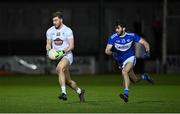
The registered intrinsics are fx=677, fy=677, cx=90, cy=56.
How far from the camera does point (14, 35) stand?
38.5m

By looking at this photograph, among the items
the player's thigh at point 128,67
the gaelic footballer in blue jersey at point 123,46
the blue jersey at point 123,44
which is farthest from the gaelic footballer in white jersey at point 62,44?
the player's thigh at point 128,67

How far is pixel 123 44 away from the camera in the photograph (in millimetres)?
18281

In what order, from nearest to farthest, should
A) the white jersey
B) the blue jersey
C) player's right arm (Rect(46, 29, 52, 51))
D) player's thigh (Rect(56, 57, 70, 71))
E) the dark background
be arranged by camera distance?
player's thigh (Rect(56, 57, 70, 71)) → the white jersey → player's right arm (Rect(46, 29, 52, 51)) → the blue jersey → the dark background

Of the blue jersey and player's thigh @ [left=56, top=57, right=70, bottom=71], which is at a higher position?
the blue jersey

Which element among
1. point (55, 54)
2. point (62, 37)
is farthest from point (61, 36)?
point (55, 54)

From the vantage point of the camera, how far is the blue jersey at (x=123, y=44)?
59.7ft

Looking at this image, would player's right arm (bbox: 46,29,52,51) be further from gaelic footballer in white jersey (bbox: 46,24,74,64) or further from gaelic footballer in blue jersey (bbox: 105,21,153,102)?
gaelic footballer in blue jersey (bbox: 105,21,153,102)

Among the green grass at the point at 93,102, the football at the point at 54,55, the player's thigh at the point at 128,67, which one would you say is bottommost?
the green grass at the point at 93,102

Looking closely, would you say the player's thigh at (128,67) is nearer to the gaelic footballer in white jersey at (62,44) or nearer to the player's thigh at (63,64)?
the gaelic footballer in white jersey at (62,44)

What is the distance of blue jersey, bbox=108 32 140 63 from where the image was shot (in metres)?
18.2

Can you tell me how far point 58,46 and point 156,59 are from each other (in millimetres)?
19549

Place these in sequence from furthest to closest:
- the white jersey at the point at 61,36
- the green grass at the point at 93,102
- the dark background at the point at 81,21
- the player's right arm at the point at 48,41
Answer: the dark background at the point at 81,21
the player's right arm at the point at 48,41
the white jersey at the point at 61,36
the green grass at the point at 93,102

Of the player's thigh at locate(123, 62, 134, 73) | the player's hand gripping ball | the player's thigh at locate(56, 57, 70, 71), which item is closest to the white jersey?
the player's hand gripping ball

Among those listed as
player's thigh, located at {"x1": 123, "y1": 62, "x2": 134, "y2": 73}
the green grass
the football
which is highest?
the football
